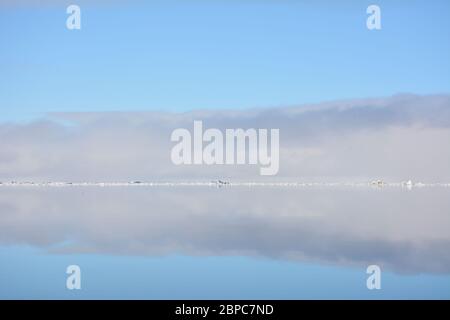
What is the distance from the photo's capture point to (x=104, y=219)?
24.5 metres

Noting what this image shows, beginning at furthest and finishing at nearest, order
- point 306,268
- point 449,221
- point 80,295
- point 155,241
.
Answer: point 449,221 → point 155,241 → point 306,268 → point 80,295

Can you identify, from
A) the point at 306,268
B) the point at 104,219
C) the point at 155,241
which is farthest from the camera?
the point at 104,219

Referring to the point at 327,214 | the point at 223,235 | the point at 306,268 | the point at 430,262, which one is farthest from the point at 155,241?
the point at 327,214

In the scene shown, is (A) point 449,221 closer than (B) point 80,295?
No

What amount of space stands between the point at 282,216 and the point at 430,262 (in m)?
11.7

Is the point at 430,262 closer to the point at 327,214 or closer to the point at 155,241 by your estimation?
the point at 155,241

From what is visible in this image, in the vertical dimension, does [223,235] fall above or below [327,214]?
below

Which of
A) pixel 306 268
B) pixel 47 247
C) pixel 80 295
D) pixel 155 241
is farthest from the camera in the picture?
pixel 155 241
